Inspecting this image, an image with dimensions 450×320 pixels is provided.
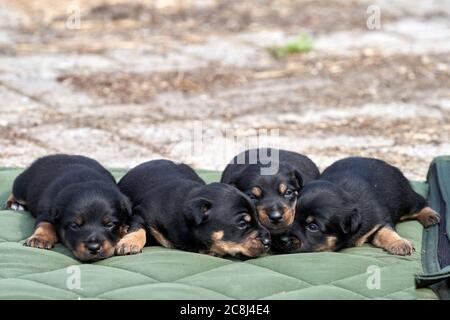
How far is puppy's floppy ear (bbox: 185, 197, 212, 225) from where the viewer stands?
16.9 ft

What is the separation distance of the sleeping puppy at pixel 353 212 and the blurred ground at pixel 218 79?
170 centimetres

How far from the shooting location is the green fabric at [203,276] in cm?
443

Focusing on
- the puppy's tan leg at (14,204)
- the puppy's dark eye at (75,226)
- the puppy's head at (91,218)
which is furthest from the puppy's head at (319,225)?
the puppy's tan leg at (14,204)

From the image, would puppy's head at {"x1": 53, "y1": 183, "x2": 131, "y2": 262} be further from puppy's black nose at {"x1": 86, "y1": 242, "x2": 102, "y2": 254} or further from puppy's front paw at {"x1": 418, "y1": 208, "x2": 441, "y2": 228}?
puppy's front paw at {"x1": 418, "y1": 208, "x2": 441, "y2": 228}

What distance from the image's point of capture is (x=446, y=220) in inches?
234

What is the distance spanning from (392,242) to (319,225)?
422 mm

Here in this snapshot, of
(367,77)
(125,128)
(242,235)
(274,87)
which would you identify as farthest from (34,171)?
(367,77)

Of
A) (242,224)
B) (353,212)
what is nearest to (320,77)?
(353,212)

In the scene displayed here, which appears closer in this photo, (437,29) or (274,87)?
(274,87)

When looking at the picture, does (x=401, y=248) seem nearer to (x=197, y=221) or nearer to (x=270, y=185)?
(x=270, y=185)

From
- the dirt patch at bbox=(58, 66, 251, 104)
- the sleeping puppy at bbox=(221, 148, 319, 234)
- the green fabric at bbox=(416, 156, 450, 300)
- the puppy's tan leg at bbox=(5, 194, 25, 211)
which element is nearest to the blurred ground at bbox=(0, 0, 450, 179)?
the dirt patch at bbox=(58, 66, 251, 104)

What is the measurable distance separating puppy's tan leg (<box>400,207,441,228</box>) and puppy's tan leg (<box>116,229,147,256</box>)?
5.63ft

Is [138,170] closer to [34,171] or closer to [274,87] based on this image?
[34,171]

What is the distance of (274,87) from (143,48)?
7.16ft
